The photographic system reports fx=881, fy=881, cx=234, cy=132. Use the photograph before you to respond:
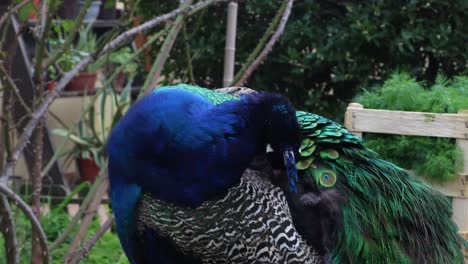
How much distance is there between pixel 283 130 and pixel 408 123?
80cm

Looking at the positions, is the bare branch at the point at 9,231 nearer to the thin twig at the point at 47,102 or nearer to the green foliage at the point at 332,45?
the thin twig at the point at 47,102

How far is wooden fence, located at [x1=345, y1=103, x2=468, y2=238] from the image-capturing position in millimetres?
3213

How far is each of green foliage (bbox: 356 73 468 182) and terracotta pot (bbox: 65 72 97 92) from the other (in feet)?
12.1

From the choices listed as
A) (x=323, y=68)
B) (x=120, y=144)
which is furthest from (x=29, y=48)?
(x=120, y=144)

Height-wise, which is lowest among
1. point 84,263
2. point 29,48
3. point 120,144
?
point 84,263

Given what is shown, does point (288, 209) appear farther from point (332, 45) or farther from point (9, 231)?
point (332, 45)

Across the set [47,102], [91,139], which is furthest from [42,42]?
[91,139]

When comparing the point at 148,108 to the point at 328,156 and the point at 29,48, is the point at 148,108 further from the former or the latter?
the point at 29,48

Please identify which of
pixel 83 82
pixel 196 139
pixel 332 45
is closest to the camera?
pixel 196 139

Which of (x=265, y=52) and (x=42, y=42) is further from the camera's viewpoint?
(x=265, y=52)

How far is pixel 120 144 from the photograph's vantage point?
274 centimetres

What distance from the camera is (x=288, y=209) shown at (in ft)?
9.26

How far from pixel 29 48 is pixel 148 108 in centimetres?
437

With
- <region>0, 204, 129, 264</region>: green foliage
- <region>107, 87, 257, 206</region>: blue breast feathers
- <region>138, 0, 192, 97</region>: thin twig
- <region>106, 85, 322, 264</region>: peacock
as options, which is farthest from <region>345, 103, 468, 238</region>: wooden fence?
<region>0, 204, 129, 264</region>: green foliage
